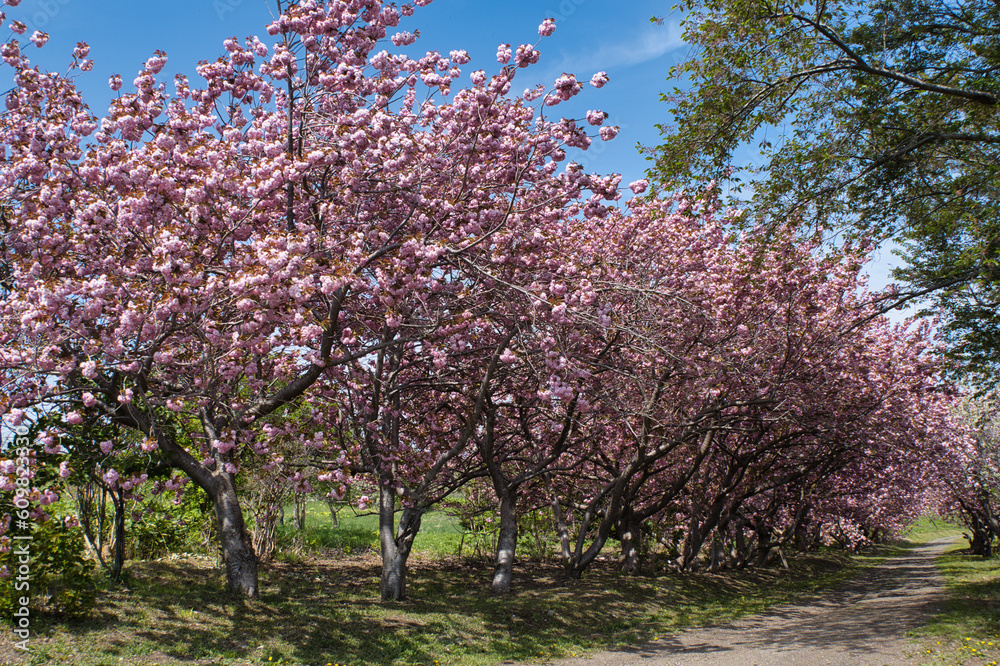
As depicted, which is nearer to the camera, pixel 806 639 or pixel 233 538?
pixel 233 538

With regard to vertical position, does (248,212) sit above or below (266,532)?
above

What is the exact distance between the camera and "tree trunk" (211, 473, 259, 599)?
1002 cm

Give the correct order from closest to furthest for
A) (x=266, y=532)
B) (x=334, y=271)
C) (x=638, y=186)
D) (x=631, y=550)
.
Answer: (x=334, y=271), (x=638, y=186), (x=266, y=532), (x=631, y=550)

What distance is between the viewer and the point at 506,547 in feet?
45.1

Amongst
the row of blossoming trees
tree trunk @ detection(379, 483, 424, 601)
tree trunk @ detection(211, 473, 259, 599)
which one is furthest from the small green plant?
tree trunk @ detection(379, 483, 424, 601)

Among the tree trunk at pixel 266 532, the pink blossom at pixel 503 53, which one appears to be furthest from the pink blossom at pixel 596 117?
the tree trunk at pixel 266 532

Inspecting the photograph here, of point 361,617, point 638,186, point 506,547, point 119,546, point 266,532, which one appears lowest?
point 361,617

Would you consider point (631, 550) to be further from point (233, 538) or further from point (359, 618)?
point (233, 538)

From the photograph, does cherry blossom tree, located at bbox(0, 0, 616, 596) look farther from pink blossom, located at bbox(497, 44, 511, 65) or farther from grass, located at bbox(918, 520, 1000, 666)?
grass, located at bbox(918, 520, 1000, 666)

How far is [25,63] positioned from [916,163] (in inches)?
582

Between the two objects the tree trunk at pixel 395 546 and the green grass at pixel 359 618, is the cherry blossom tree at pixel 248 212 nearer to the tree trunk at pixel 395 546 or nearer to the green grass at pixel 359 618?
the green grass at pixel 359 618

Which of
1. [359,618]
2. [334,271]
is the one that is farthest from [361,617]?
[334,271]

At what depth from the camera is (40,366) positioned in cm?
673

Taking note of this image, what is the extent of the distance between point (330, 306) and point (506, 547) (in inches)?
319
